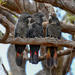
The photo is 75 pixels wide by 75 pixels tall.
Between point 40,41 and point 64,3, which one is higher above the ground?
point 64,3

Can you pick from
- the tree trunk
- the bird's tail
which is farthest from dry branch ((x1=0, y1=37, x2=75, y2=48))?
the tree trunk

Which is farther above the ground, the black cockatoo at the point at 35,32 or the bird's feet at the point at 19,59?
the black cockatoo at the point at 35,32

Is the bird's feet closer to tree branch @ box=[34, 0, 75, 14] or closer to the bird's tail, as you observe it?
the bird's tail

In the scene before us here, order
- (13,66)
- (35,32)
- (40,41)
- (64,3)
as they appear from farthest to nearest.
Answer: (13,66) < (35,32) < (64,3) < (40,41)

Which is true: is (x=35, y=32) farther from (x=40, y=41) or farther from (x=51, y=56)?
(x=40, y=41)

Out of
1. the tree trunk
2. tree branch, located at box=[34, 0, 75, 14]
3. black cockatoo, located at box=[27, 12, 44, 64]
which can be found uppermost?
tree branch, located at box=[34, 0, 75, 14]

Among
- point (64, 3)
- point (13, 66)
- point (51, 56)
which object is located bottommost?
point (13, 66)

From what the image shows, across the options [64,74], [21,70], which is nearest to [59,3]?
[21,70]

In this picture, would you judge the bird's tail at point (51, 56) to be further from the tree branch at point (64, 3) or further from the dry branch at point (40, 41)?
the tree branch at point (64, 3)

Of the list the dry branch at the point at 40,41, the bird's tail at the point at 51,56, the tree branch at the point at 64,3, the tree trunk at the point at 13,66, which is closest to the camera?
the dry branch at the point at 40,41

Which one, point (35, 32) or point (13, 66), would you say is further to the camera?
point (13, 66)

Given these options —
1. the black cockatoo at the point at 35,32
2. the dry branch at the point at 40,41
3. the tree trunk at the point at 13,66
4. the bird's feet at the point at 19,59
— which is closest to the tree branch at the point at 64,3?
the black cockatoo at the point at 35,32

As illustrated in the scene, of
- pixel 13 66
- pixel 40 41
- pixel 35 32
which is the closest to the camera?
pixel 40 41

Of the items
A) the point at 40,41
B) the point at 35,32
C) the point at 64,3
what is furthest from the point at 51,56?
the point at 64,3
